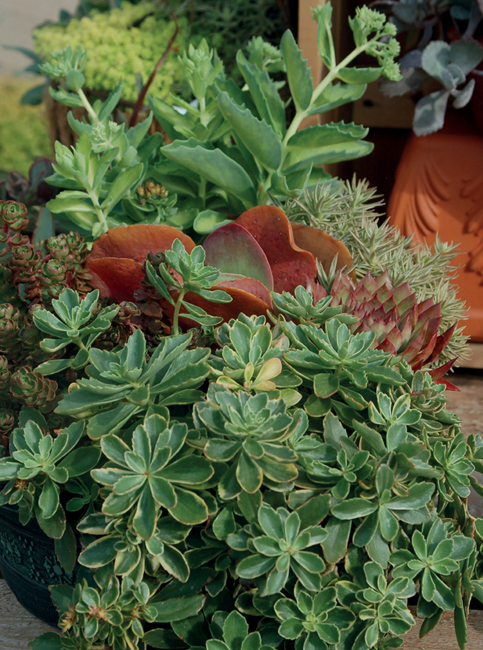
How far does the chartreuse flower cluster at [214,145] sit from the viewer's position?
725 millimetres

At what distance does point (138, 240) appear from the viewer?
2.15ft

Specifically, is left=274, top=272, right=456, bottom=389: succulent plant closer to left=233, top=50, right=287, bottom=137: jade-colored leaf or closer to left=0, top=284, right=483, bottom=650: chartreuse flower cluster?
left=0, top=284, right=483, bottom=650: chartreuse flower cluster

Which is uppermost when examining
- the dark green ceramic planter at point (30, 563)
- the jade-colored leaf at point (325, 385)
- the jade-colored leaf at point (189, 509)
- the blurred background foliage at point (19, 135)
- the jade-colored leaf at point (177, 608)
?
the jade-colored leaf at point (325, 385)

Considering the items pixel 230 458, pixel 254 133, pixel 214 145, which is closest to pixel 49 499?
pixel 230 458

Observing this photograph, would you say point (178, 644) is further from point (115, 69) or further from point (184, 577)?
point (115, 69)

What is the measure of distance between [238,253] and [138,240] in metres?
0.11

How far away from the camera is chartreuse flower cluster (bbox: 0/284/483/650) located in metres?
0.43

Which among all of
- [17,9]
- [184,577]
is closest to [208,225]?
[184,577]

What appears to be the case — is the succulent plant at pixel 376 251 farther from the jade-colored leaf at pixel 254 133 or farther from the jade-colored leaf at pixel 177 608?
the jade-colored leaf at pixel 177 608

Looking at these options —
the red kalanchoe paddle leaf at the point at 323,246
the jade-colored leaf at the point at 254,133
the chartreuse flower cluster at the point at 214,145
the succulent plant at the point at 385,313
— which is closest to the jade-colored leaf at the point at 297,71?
the chartreuse flower cluster at the point at 214,145

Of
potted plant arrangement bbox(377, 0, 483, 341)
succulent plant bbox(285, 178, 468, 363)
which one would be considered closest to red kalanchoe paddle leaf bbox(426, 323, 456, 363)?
succulent plant bbox(285, 178, 468, 363)

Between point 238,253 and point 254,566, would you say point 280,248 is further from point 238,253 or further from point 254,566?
point 254,566

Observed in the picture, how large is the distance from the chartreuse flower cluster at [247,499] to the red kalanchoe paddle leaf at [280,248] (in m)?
0.16

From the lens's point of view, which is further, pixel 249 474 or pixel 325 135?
pixel 325 135
